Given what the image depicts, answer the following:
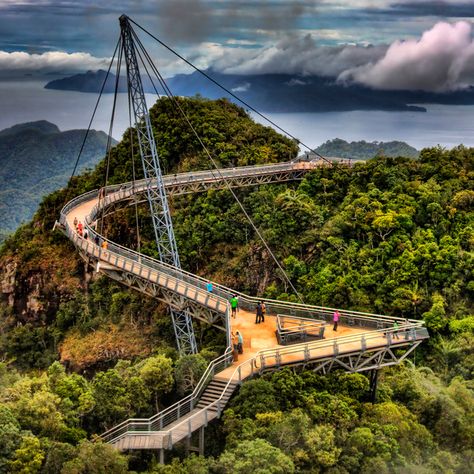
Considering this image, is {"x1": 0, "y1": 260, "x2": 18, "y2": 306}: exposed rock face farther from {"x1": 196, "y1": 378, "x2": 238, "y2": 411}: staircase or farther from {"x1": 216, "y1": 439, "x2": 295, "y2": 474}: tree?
{"x1": 216, "y1": 439, "x2": 295, "y2": 474}: tree

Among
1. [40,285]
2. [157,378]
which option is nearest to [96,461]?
[157,378]

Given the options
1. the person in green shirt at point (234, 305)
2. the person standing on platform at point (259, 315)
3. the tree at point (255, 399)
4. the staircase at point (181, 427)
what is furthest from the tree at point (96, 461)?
the person in green shirt at point (234, 305)

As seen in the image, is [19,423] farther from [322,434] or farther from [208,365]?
[322,434]

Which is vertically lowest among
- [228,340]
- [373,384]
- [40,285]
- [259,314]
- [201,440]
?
[40,285]

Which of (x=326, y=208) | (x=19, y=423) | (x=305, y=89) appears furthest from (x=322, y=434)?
(x=305, y=89)

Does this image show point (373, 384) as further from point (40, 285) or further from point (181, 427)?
point (40, 285)
